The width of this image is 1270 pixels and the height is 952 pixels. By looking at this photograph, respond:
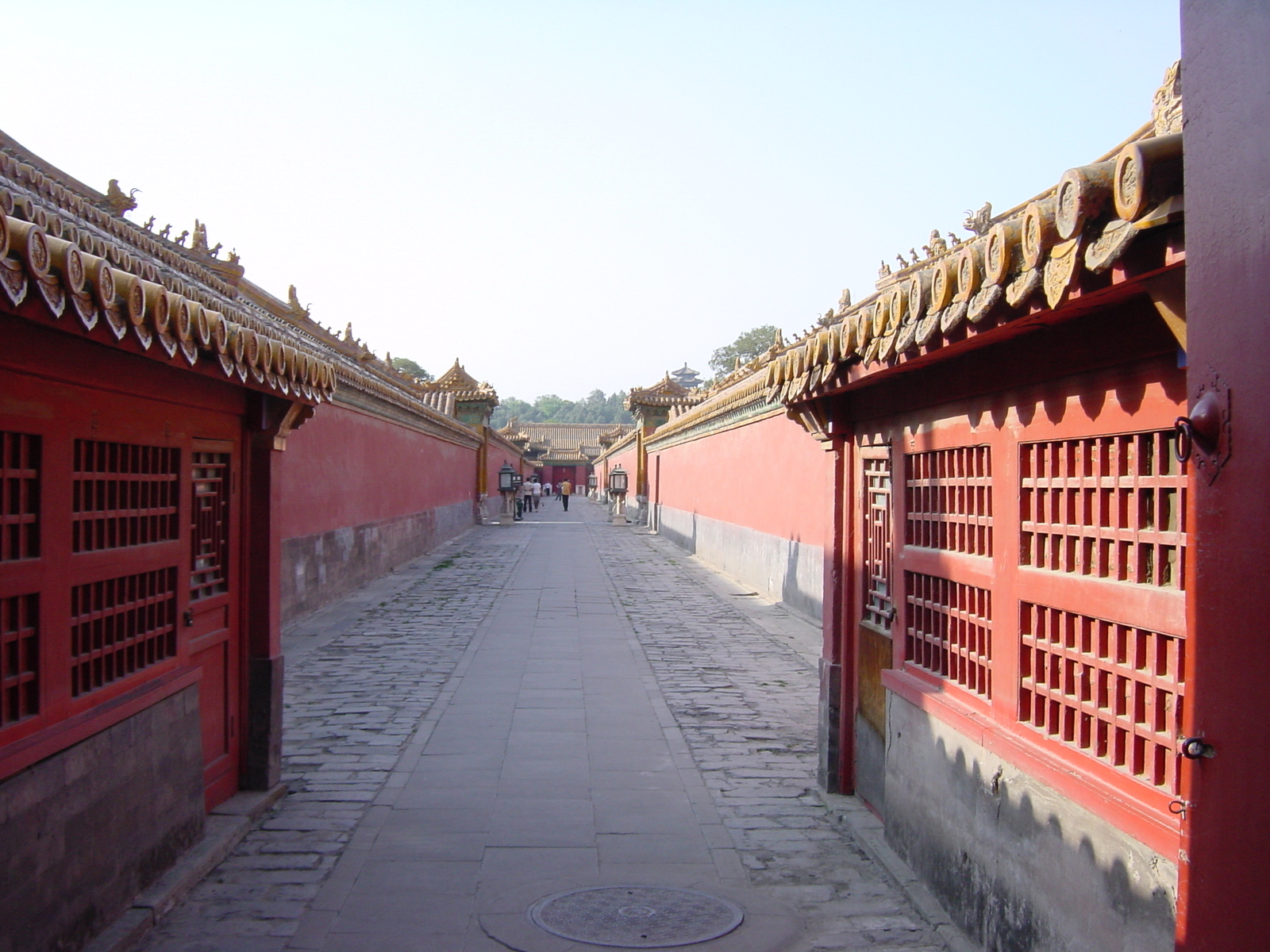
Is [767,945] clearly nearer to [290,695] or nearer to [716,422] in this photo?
[290,695]

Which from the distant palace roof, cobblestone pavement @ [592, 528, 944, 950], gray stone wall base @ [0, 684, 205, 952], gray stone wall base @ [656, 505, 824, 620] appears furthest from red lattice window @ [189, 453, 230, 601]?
the distant palace roof

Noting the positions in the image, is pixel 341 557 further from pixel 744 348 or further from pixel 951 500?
pixel 744 348

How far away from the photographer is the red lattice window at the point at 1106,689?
10.8ft

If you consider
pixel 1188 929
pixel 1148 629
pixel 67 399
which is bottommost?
pixel 1188 929

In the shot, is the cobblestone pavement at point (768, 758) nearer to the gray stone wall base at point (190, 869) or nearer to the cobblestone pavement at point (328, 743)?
→ the cobblestone pavement at point (328, 743)

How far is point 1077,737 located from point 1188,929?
3.82 feet

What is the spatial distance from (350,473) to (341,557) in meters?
1.32

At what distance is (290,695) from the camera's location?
937cm

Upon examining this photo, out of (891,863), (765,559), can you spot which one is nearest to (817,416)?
(891,863)

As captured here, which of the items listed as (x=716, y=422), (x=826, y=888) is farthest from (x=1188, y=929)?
(x=716, y=422)

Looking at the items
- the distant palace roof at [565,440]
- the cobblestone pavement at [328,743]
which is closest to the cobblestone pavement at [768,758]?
the cobblestone pavement at [328,743]

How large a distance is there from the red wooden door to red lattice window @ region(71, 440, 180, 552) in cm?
24

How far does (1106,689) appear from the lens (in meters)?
3.69

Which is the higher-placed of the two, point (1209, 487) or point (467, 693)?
point (1209, 487)
